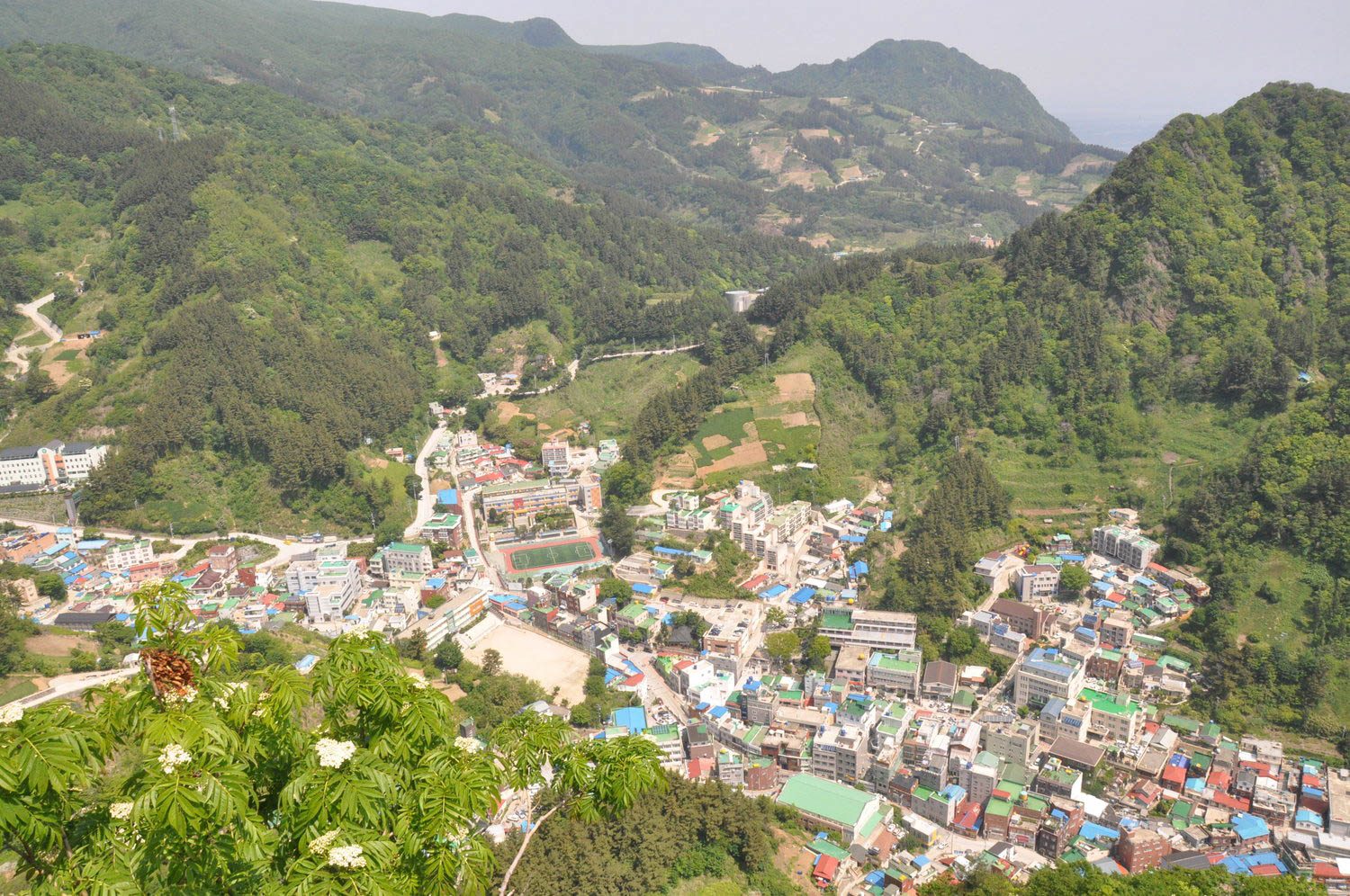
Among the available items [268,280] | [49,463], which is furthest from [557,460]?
[49,463]

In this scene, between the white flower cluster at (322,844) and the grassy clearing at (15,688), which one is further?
the grassy clearing at (15,688)

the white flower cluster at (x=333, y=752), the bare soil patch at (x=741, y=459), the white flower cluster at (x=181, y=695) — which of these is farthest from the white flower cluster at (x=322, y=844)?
the bare soil patch at (x=741, y=459)

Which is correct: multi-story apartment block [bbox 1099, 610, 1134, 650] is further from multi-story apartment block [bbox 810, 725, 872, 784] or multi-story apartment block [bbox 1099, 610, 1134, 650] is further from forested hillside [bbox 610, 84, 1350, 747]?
multi-story apartment block [bbox 810, 725, 872, 784]

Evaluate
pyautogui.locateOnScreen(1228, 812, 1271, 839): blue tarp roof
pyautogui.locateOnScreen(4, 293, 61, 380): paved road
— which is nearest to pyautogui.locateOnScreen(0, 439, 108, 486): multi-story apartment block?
pyautogui.locateOnScreen(4, 293, 61, 380): paved road

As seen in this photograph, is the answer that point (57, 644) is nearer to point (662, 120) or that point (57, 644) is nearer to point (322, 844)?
point (322, 844)

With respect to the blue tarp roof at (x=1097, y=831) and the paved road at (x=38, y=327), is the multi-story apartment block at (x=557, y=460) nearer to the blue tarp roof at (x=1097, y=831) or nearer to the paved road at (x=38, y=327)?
the paved road at (x=38, y=327)
